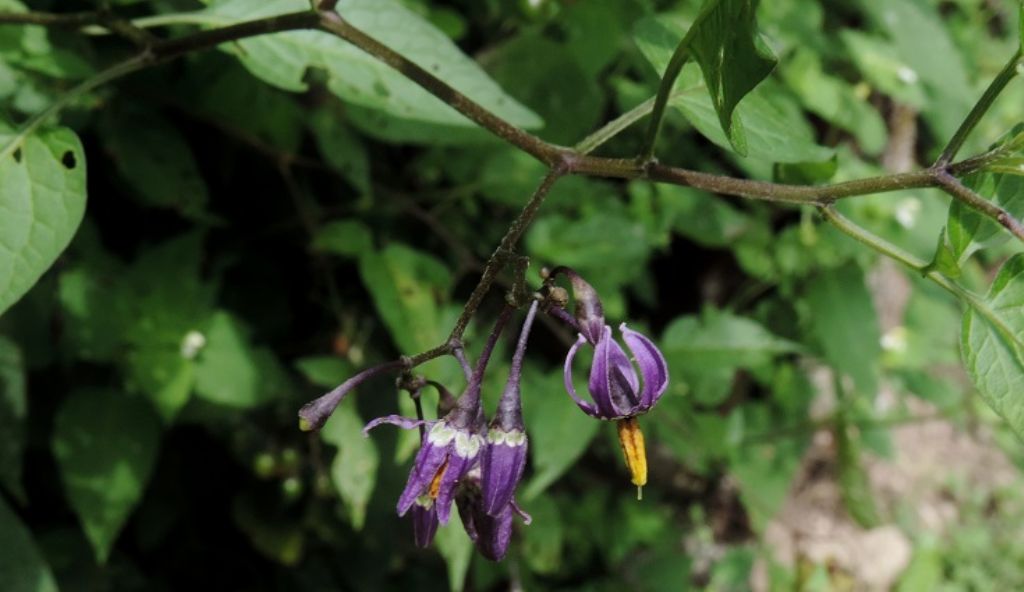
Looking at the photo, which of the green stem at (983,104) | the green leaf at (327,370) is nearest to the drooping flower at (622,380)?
the green stem at (983,104)

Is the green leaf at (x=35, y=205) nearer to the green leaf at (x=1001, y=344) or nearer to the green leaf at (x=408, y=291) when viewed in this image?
the green leaf at (x=408, y=291)

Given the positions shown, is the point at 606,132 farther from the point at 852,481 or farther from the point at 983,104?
the point at 852,481

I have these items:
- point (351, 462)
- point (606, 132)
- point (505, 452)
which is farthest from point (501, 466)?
point (351, 462)

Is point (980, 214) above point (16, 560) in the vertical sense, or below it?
above

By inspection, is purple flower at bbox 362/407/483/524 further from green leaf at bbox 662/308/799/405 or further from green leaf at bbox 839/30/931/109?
green leaf at bbox 839/30/931/109

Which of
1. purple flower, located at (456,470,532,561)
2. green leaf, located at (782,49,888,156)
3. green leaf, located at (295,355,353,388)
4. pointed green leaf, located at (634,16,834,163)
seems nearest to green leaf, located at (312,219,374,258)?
green leaf, located at (295,355,353,388)

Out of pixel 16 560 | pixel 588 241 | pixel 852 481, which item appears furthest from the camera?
pixel 852 481

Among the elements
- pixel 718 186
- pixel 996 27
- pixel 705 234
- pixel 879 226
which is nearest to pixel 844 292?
pixel 879 226
